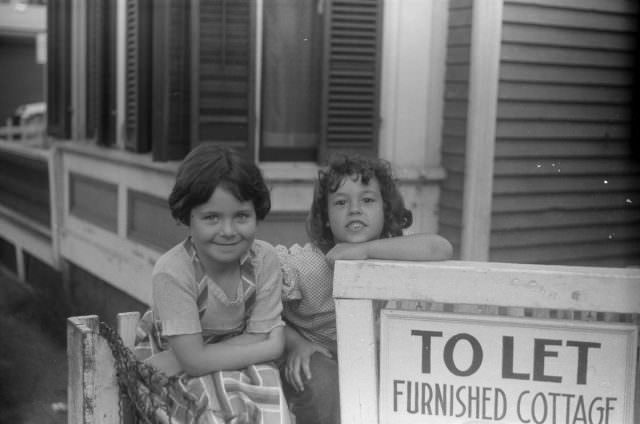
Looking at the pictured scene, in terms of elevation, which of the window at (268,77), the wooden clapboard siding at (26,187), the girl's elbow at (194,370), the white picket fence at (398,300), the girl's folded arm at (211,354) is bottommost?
the wooden clapboard siding at (26,187)

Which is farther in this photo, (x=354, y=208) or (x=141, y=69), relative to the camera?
(x=141, y=69)

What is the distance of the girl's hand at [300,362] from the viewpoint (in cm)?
231

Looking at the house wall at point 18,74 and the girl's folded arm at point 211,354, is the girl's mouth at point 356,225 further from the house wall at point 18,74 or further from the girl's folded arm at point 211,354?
the house wall at point 18,74

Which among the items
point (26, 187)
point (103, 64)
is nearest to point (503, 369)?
point (103, 64)

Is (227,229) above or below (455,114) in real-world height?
below

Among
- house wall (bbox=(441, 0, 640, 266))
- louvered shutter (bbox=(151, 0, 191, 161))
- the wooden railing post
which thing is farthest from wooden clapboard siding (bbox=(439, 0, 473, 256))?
the wooden railing post

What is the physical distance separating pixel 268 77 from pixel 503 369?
344cm

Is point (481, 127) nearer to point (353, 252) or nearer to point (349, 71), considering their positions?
point (349, 71)

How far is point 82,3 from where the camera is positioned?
7039 mm

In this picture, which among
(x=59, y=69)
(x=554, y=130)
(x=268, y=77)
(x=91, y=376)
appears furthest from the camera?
(x=59, y=69)

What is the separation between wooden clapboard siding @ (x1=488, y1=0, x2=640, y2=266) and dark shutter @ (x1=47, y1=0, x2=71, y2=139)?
3.50m

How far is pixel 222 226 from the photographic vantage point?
2.13m

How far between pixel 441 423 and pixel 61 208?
236 inches

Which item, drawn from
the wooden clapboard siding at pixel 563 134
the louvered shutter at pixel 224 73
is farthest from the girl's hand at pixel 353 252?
the wooden clapboard siding at pixel 563 134
